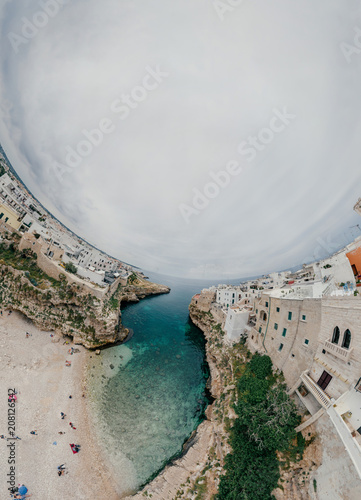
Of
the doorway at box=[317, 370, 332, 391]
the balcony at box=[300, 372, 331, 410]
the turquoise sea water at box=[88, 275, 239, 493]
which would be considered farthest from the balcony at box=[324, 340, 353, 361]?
the turquoise sea water at box=[88, 275, 239, 493]

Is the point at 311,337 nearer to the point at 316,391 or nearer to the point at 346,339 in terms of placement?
the point at 346,339

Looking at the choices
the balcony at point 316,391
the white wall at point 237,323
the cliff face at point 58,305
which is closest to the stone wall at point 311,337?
the balcony at point 316,391

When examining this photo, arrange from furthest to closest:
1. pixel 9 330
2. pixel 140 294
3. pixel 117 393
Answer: pixel 140 294 → pixel 9 330 → pixel 117 393

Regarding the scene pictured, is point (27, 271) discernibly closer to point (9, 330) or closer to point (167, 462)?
point (9, 330)

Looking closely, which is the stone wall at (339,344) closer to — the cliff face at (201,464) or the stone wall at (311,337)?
the stone wall at (311,337)

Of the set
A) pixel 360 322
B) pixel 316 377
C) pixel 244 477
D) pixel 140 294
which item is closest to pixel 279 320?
pixel 316 377

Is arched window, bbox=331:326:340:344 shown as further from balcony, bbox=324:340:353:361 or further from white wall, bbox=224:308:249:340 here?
white wall, bbox=224:308:249:340
